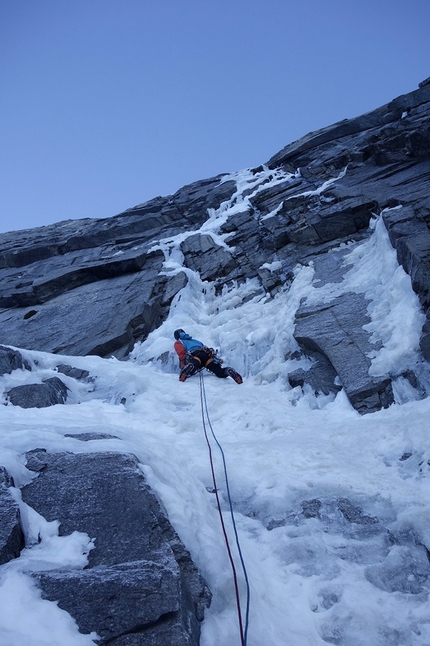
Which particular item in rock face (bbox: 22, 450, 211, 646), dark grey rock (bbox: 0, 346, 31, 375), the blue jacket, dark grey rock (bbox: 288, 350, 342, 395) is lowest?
dark grey rock (bbox: 288, 350, 342, 395)

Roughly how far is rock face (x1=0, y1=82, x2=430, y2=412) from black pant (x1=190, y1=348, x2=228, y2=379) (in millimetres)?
1967

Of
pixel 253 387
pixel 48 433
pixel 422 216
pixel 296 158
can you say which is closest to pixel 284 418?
pixel 253 387

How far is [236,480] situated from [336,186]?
42.1ft

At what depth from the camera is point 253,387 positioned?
8430mm

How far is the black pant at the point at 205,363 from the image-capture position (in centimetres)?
935

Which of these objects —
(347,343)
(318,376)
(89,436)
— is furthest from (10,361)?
(347,343)

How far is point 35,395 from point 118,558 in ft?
17.3

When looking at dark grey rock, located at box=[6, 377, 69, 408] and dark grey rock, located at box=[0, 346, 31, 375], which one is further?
dark grey rock, located at box=[0, 346, 31, 375]

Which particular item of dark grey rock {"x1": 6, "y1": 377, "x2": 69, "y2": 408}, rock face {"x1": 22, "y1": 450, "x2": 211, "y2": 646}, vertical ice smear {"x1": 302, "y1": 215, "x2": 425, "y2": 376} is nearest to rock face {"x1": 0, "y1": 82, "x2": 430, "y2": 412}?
vertical ice smear {"x1": 302, "y1": 215, "x2": 425, "y2": 376}

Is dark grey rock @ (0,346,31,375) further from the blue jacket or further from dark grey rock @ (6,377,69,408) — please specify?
the blue jacket

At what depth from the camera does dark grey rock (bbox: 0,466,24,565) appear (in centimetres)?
268

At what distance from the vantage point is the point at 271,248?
47.7 ft

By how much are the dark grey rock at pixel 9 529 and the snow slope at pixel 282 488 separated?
0.31 ft

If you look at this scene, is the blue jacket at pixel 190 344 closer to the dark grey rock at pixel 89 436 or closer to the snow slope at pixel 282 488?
the snow slope at pixel 282 488
